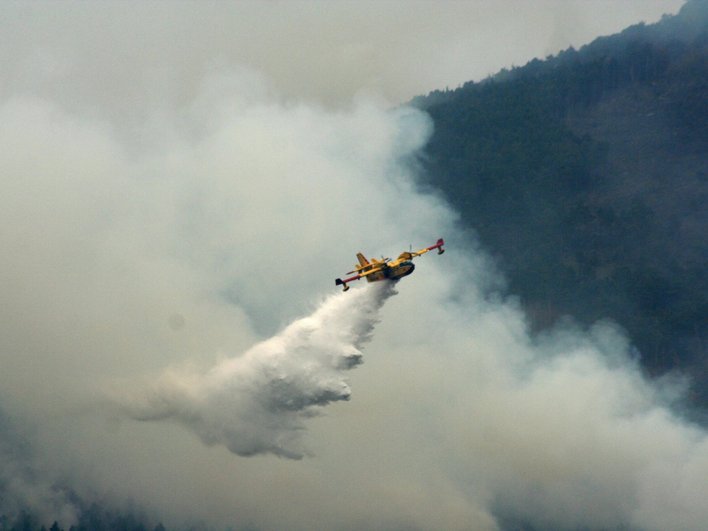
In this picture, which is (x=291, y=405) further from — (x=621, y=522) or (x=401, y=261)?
(x=621, y=522)

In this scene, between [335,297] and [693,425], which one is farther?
[693,425]

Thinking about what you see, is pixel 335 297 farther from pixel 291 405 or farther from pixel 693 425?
pixel 693 425

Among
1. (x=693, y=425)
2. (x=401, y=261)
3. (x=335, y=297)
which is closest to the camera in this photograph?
(x=401, y=261)

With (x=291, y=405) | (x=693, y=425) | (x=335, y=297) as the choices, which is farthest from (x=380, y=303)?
(x=693, y=425)

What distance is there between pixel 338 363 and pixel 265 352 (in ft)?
41.1

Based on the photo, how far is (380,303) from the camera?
4857 inches

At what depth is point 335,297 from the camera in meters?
128

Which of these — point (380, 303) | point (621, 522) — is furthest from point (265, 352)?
point (621, 522)

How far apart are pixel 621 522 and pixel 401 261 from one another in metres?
103

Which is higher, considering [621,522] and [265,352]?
[621,522]

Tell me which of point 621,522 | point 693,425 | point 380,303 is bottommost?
point 380,303

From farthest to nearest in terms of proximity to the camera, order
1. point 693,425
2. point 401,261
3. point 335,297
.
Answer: point 693,425
point 335,297
point 401,261

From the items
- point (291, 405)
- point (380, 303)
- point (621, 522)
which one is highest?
point (621, 522)

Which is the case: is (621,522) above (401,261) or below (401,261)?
above
